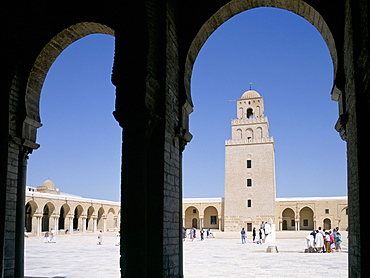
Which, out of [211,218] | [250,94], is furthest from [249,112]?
[211,218]

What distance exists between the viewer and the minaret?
4716 cm

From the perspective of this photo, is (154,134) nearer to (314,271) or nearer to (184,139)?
(184,139)

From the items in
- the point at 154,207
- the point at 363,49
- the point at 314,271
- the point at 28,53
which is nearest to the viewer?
the point at 363,49

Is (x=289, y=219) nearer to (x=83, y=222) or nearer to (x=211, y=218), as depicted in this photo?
(x=211, y=218)

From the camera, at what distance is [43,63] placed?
8.82 meters

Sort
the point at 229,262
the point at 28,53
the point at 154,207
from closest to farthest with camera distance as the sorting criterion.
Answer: the point at 154,207, the point at 28,53, the point at 229,262

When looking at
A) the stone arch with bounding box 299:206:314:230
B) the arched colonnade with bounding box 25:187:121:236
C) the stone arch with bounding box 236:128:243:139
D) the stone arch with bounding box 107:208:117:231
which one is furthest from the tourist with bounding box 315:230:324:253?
the stone arch with bounding box 299:206:314:230

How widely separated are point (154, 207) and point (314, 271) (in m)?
6.84

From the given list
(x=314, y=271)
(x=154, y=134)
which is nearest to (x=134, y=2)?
(x=154, y=134)

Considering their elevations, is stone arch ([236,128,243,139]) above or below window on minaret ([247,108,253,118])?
below

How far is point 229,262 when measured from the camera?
14.4m

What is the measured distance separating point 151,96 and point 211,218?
50.1 m

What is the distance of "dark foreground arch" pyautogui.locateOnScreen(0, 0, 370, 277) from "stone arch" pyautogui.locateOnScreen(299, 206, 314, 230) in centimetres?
4822

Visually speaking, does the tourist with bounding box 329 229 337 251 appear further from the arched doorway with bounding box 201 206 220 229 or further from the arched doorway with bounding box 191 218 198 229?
the arched doorway with bounding box 191 218 198 229
